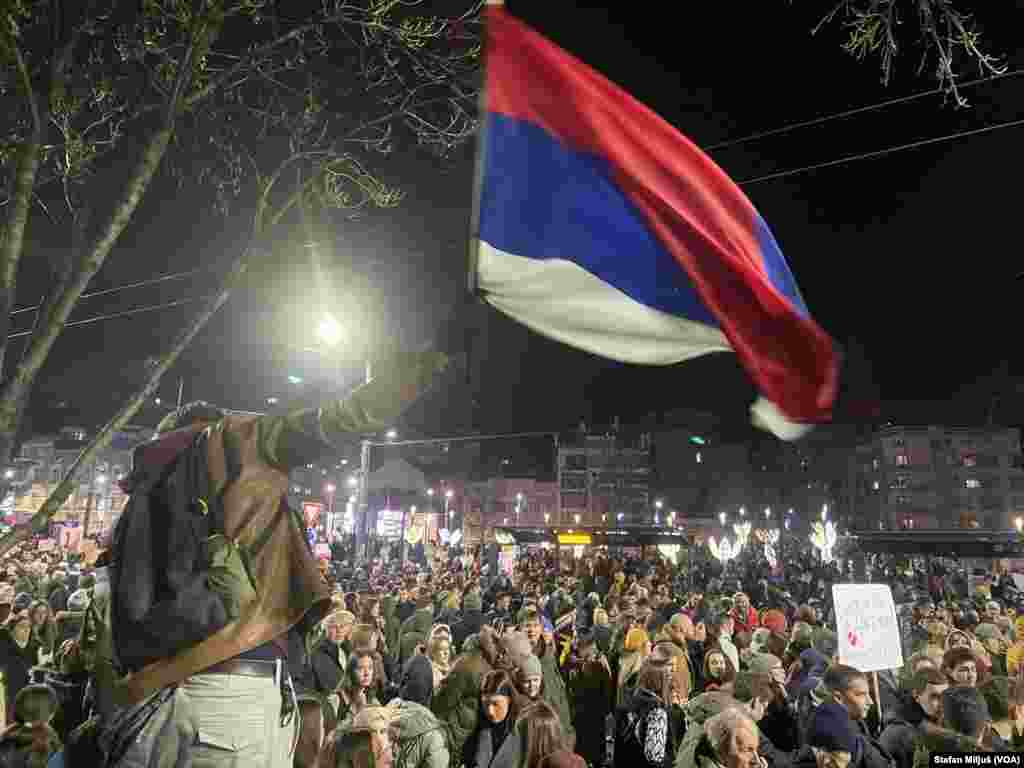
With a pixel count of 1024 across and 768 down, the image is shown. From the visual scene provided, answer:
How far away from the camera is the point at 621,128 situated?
4.08 metres

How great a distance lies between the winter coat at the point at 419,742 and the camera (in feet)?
15.0

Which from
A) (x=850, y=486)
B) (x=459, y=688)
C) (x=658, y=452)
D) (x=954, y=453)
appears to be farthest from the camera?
(x=658, y=452)

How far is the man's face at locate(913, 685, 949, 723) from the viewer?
5641mm

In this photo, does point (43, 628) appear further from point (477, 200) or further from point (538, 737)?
point (477, 200)

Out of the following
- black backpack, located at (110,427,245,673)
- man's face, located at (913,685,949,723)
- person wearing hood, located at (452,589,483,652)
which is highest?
black backpack, located at (110,427,245,673)

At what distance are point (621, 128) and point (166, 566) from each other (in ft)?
10.8

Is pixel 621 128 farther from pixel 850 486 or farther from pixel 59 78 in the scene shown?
pixel 850 486

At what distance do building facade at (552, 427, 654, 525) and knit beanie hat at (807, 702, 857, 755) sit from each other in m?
101

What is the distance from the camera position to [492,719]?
5.51 m

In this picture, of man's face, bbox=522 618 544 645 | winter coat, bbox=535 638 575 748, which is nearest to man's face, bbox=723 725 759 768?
winter coat, bbox=535 638 575 748

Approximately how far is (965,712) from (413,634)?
21.0 feet

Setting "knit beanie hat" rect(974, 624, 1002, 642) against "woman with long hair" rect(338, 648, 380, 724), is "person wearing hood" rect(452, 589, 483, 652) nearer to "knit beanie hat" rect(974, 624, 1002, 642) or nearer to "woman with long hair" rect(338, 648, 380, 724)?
"woman with long hair" rect(338, 648, 380, 724)

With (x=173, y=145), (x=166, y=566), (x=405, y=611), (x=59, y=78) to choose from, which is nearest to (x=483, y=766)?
(x=166, y=566)

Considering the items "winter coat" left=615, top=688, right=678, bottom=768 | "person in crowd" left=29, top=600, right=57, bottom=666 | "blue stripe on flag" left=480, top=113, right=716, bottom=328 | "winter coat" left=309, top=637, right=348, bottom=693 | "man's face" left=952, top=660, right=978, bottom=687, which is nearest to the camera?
"blue stripe on flag" left=480, top=113, right=716, bottom=328
